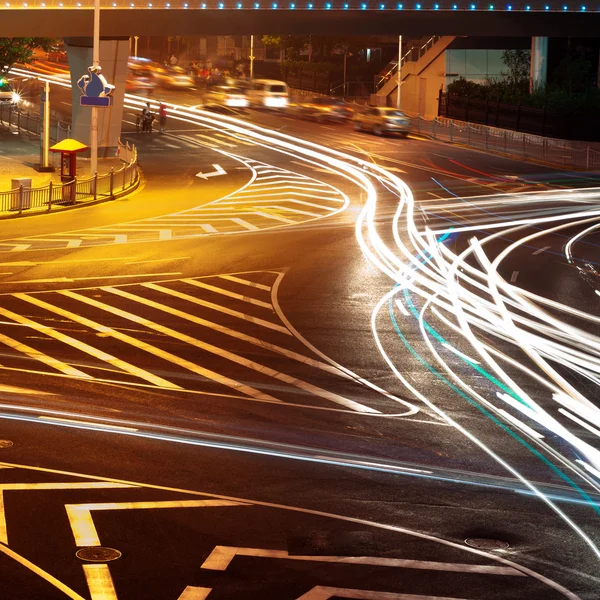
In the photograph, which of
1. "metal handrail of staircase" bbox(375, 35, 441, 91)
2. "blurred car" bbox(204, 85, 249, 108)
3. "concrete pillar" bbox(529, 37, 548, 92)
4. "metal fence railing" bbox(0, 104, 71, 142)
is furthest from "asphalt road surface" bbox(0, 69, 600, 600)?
"metal handrail of staircase" bbox(375, 35, 441, 91)

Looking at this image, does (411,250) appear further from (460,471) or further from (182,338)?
(460,471)

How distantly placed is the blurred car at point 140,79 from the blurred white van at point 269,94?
34.6ft

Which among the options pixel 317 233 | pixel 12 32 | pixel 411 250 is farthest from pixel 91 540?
pixel 12 32

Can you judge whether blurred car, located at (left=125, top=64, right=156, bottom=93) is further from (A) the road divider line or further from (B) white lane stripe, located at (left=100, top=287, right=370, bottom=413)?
(A) the road divider line

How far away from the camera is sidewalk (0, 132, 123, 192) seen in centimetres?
4172

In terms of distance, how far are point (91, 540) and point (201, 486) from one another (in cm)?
183

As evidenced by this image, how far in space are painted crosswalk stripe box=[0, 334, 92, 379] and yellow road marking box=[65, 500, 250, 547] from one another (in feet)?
17.6

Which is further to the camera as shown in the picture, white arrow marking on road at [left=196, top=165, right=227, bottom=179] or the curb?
white arrow marking on road at [left=196, top=165, right=227, bottom=179]

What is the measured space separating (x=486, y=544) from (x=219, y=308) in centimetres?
1179

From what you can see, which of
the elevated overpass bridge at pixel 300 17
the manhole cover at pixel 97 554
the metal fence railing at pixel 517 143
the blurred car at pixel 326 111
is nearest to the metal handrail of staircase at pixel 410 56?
the blurred car at pixel 326 111

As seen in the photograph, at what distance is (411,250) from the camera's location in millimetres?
29172

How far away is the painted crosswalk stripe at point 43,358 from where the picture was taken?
16.6 m

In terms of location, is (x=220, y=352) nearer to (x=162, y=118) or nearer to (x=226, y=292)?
(x=226, y=292)

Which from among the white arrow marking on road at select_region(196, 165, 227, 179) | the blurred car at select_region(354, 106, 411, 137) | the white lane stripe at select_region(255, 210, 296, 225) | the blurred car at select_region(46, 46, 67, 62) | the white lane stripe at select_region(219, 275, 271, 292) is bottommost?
the white lane stripe at select_region(219, 275, 271, 292)
